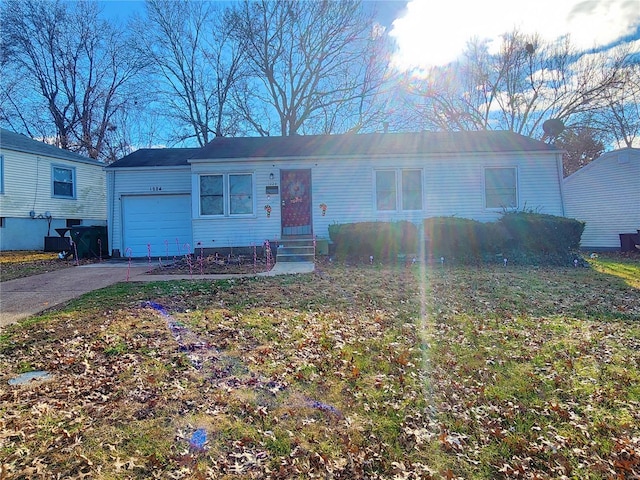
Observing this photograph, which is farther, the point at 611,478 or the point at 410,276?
the point at 410,276

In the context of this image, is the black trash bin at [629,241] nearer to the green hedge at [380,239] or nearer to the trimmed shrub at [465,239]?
the trimmed shrub at [465,239]

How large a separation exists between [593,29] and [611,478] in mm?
27985

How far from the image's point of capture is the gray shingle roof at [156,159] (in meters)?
14.2

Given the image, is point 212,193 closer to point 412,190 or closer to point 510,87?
point 412,190

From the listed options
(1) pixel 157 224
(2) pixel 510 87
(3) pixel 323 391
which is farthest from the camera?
(2) pixel 510 87

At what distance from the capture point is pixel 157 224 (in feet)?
46.9

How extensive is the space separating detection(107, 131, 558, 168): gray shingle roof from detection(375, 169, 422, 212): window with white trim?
0.75 meters

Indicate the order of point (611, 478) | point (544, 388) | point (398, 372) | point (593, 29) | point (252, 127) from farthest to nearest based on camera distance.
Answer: point (252, 127) < point (593, 29) < point (398, 372) < point (544, 388) < point (611, 478)

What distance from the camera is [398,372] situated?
380 cm

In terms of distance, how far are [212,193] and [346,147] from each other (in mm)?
5148

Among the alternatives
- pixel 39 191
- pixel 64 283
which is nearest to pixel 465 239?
pixel 64 283

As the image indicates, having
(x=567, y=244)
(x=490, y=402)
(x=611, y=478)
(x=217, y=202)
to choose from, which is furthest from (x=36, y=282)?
(x=567, y=244)

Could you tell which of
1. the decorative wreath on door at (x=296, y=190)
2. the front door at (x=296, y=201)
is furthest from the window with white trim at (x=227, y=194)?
the decorative wreath on door at (x=296, y=190)

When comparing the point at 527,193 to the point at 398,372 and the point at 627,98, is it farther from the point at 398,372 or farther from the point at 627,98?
the point at 627,98
